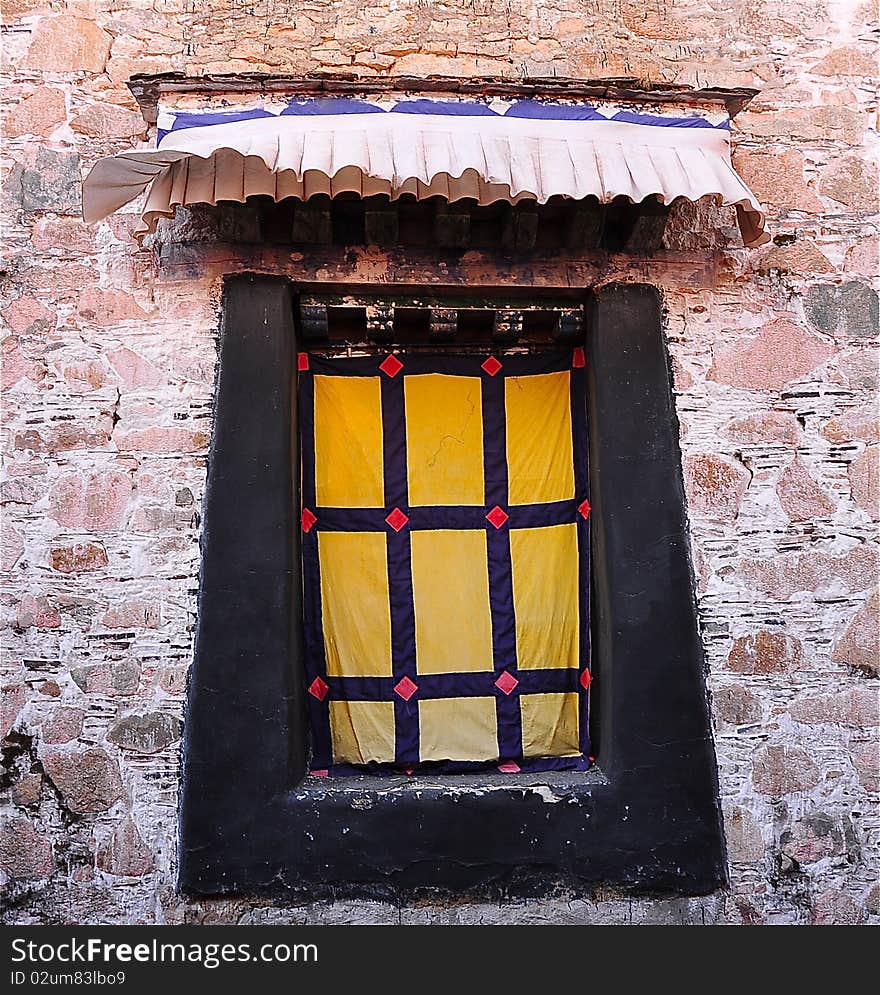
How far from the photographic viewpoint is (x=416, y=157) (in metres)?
3.19

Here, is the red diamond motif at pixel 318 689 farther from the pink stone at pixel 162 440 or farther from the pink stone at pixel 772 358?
the pink stone at pixel 772 358

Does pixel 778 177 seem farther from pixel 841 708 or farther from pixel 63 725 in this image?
pixel 63 725

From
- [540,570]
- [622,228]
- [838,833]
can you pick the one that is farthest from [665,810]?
[622,228]

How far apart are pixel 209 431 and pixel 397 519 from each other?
81 cm

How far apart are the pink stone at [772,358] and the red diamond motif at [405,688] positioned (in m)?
1.70

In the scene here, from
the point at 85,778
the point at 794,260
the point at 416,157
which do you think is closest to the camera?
the point at 416,157

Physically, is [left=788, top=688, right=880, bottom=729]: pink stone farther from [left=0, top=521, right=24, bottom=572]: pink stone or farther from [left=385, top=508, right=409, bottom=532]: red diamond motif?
[left=0, top=521, right=24, bottom=572]: pink stone

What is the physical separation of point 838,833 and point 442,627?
1.67 metres

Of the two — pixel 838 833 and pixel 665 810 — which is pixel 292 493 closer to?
pixel 665 810

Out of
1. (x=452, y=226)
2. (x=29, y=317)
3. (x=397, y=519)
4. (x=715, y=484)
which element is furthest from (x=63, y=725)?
(x=715, y=484)

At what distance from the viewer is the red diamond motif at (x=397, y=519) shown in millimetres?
3662

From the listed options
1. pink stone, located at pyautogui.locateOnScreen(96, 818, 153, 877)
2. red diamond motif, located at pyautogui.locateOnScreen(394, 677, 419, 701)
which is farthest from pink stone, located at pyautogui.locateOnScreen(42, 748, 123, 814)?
red diamond motif, located at pyautogui.locateOnScreen(394, 677, 419, 701)

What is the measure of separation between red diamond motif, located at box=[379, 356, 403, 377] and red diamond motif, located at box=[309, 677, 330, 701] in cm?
126

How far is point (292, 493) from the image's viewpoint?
11.5 feet
